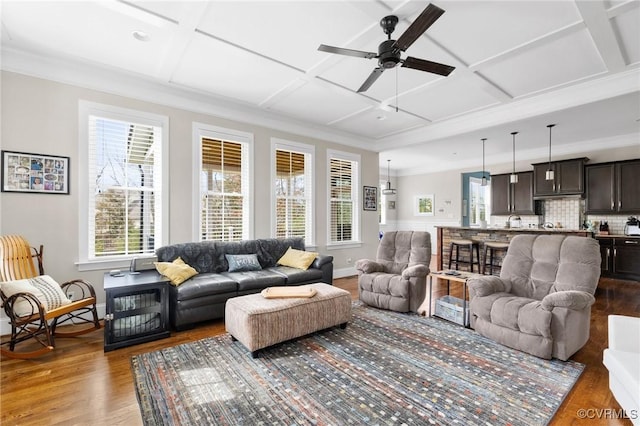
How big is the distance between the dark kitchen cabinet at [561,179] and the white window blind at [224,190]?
6.83m

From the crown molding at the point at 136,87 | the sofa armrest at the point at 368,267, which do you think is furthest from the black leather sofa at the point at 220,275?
the crown molding at the point at 136,87

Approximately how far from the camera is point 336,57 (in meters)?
3.24

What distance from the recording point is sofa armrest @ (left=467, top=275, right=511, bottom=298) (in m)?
3.04

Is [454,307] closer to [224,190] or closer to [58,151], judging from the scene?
[224,190]

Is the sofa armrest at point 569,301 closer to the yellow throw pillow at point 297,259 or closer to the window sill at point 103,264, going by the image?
the yellow throw pillow at point 297,259

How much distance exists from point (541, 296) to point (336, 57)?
10.8 feet

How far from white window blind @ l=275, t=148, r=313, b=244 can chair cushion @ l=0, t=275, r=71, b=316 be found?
117 inches

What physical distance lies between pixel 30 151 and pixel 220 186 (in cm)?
216

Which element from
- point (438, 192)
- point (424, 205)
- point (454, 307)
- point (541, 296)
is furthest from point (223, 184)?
point (424, 205)

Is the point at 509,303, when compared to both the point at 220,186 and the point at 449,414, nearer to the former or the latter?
the point at 449,414

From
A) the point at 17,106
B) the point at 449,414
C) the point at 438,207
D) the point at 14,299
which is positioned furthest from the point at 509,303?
the point at 438,207

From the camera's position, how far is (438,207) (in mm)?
9820

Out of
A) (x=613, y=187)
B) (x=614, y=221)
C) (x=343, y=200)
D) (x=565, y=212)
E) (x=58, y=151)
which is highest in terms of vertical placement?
(x=58, y=151)

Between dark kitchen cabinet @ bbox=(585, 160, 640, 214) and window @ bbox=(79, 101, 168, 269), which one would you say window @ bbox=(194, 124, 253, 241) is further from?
dark kitchen cabinet @ bbox=(585, 160, 640, 214)
